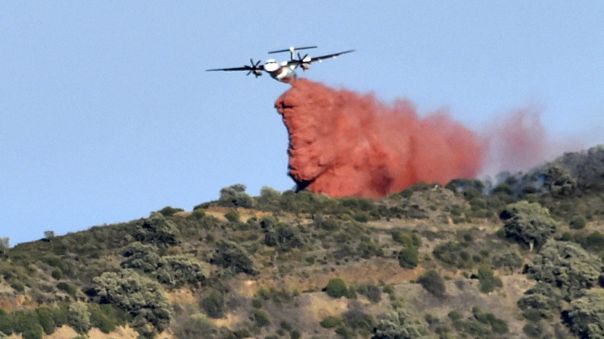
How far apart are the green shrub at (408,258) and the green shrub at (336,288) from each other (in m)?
7.91

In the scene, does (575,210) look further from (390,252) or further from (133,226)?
(133,226)

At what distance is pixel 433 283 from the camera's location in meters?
168

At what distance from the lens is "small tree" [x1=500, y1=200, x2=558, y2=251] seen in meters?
180

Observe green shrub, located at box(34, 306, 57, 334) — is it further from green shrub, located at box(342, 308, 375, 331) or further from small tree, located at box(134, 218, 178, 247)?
small tree, located at box(134, 218, 178, 247)

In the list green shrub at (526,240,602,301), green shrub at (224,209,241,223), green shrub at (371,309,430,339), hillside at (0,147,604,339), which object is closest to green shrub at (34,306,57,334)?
hillside at (0,147,604,339)

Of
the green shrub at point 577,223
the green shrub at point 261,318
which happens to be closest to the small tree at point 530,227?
the green shrub at point 577,223

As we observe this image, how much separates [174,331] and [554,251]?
34665 millimetres

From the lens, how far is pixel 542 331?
16212 cm

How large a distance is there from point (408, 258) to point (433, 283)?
5.65 meters

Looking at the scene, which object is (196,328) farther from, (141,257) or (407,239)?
(407,239)

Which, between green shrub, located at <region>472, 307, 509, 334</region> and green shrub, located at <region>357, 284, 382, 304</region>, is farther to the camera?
green shrub, located at <region>357, 284, 382, 304</region>

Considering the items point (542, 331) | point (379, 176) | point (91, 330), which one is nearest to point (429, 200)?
point (379, 176)

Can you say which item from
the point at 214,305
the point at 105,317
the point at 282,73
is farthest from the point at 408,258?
the point at 105,317

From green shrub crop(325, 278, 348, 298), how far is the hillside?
147 millimetres
